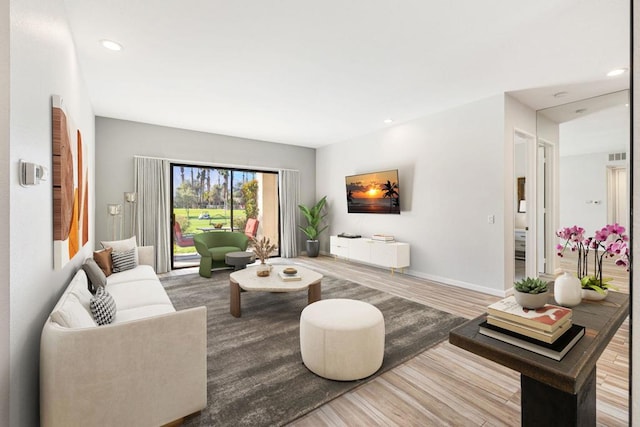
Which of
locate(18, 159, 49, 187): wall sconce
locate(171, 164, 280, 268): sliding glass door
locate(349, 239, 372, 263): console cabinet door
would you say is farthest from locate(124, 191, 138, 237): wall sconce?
locate(18, 159, 49, 187): wall sconce

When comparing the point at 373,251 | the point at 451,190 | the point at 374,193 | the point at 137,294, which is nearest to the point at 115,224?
the point at 137,294

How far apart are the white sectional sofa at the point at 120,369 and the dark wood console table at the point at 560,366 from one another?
143 centimetres

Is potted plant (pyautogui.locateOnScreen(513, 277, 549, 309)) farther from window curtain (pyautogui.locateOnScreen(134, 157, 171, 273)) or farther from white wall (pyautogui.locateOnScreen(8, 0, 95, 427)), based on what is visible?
window curtain (pyautogui.locateOnScreen(134, 157, 171, 273))

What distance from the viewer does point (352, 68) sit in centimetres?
328

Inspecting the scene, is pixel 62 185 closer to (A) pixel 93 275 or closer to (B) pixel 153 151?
(A) pixel 93 275

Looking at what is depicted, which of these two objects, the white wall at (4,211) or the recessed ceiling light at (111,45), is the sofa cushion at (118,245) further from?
the white wall at (4,211)

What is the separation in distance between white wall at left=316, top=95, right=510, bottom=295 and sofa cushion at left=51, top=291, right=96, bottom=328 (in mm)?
4442

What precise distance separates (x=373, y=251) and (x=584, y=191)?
3505 mm

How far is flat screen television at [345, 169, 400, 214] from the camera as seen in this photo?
5.36 metres

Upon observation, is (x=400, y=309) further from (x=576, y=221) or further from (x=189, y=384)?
(x=576, y=221)

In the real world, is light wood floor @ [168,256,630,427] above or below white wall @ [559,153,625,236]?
below

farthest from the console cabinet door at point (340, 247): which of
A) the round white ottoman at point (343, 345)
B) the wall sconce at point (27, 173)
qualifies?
the wall sconce at point (27, 173)

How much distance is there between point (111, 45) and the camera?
2816 millimetres

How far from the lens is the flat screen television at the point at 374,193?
17.6 ft
